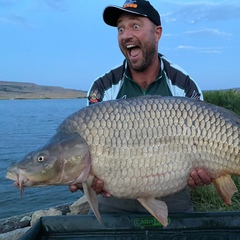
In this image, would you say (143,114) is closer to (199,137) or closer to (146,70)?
(199,137)

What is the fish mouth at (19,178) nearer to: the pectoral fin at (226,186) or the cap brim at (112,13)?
the pectoral fin at (226,186)

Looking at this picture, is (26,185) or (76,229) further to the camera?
(76,229)

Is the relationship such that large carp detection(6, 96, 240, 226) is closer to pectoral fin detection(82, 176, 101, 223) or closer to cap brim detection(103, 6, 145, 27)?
pectoral fin detection(82, 176, 101, 223)

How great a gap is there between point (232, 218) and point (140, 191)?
0.71 metres

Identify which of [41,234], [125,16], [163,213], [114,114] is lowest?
[41,234]

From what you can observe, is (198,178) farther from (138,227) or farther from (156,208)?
(138,227)

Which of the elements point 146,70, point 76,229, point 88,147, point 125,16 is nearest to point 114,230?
point 76,229

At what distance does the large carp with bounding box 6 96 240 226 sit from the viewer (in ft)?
6.38

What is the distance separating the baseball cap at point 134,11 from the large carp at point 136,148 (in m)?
0.79

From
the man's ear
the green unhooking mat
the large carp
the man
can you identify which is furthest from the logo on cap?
the green unhooking mat

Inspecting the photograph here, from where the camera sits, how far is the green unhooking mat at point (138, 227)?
93.3 inches

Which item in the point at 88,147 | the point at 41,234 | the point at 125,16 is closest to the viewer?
the point at 88,147

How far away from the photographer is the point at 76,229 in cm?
237

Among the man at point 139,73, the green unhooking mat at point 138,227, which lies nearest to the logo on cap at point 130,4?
the man at point 139,73
